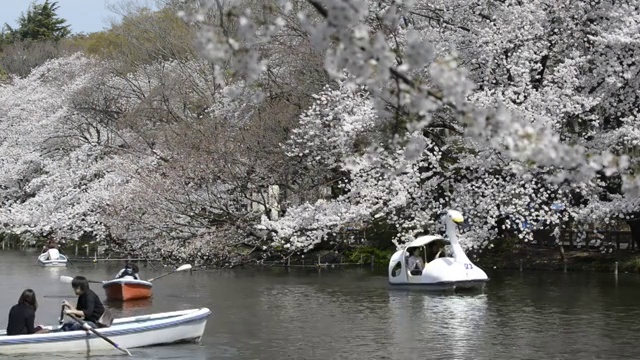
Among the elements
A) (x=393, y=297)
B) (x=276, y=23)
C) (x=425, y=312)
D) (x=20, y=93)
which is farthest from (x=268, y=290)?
(x=20, y=93)

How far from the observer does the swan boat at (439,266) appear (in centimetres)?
2442

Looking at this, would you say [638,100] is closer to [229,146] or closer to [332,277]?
[332,277]

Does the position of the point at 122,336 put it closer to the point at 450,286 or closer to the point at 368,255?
the point at 450,286

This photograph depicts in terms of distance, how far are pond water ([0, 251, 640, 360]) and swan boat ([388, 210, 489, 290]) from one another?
393 millimetres

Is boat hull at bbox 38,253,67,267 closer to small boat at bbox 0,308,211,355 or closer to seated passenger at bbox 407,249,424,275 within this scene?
seated passenger at bbox 407,249,424,275

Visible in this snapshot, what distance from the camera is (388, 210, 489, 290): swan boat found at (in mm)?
24422

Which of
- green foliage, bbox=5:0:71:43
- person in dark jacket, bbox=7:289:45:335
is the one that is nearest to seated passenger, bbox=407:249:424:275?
person in dark jacket, bbox=7:289:45:335

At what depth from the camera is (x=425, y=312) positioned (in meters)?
21.3

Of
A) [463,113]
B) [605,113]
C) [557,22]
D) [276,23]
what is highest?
[557,22]

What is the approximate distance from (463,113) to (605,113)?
23096 mm

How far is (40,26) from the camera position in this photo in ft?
254

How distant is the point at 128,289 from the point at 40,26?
58.2 metres

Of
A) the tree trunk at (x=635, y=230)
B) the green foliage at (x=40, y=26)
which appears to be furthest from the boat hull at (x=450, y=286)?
the green foliage at (x=40, y=26)

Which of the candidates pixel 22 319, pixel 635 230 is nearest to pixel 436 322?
pixel 22 319
